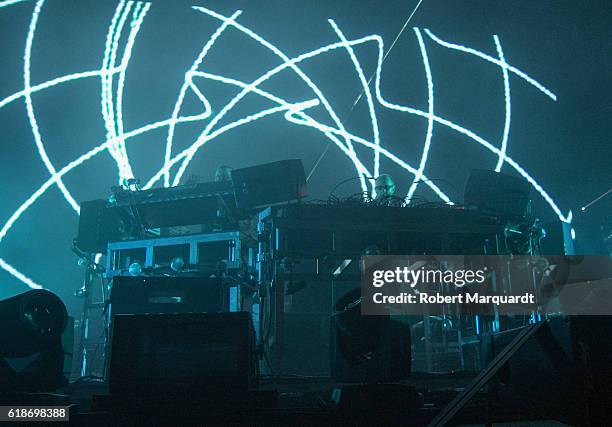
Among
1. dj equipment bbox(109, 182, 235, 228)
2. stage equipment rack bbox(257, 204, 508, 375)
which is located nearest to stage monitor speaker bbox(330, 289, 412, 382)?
stage equipment rack bbox(257, 204, 508, 375)

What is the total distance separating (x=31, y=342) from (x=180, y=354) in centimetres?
81

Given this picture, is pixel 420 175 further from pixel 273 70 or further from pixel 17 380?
pixel 17 380

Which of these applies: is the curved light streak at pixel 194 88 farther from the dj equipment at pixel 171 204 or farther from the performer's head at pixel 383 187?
the performer's head at pixel 383 187

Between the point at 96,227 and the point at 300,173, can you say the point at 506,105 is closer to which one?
the point at 300,173

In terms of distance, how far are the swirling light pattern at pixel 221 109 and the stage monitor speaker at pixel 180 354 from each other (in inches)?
148

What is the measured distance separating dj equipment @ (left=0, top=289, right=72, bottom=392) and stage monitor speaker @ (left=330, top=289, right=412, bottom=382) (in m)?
1.25

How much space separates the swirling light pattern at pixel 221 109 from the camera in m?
5.88

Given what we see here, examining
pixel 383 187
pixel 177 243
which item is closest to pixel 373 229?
pixel 383 187

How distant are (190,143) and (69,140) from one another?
1313 mm

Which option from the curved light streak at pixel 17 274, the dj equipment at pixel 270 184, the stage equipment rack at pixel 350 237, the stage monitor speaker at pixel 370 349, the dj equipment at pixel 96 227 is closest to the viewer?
the stage monitor speaker at pixel 370 349

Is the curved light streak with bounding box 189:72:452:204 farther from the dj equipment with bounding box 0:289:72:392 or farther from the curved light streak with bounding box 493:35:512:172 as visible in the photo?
the dj equipment with bounding box 0:289:72:392

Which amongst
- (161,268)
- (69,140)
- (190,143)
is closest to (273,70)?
(190,143)

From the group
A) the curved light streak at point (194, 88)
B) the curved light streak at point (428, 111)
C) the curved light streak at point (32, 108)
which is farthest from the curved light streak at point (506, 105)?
the curved light streak at point (32, 108)

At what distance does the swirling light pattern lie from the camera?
19.3ft
